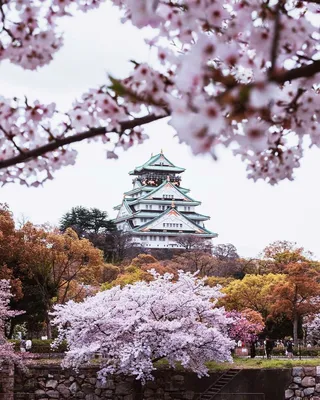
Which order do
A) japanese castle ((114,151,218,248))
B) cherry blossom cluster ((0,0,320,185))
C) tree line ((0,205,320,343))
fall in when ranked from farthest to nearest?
japanese castle ((114,151,218,248)), tree line ((0,205,320,343)), cherry blossom cluster ((0,0,320,185))

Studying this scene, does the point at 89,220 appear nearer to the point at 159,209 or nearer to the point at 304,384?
the point at 159,209

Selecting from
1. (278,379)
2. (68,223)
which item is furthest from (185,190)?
(278,379)

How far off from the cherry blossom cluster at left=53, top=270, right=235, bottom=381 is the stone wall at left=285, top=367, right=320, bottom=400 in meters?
1.72

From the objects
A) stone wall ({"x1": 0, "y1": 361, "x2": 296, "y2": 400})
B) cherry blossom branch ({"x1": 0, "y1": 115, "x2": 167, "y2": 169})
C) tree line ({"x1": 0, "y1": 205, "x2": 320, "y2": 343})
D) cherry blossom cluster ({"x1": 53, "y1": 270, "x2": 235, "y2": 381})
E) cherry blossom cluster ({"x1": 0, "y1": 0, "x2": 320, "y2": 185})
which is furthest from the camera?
tree line ({"x1": 0, "y1": 205, "x2": 320, "y2": 343})

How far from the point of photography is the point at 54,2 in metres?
2.80

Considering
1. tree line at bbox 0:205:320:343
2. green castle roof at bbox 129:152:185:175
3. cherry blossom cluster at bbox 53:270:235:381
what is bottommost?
cherry blossom cluster at bbox 53:270:235:381

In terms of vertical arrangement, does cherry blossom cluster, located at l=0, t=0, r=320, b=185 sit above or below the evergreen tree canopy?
below

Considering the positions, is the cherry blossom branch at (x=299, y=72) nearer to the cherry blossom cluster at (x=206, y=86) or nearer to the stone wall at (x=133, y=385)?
the cherry blossom cluster at (x=206, y=86)

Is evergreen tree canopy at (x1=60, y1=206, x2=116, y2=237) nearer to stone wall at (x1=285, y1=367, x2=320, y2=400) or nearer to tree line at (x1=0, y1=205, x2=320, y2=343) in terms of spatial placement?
tree line at (x1=0, y1=205, x2=320, y2=343)

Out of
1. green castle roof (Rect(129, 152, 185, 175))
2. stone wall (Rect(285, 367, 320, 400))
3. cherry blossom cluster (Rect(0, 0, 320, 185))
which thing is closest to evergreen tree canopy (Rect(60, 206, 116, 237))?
green castle roof (Rect(129, 152, 185, 175))

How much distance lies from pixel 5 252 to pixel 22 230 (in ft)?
5.29

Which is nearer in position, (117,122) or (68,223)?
(117,122)

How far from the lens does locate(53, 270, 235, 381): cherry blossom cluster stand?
14273 millimetres

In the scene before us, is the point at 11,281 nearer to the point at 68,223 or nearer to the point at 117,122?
the point at 117,122
